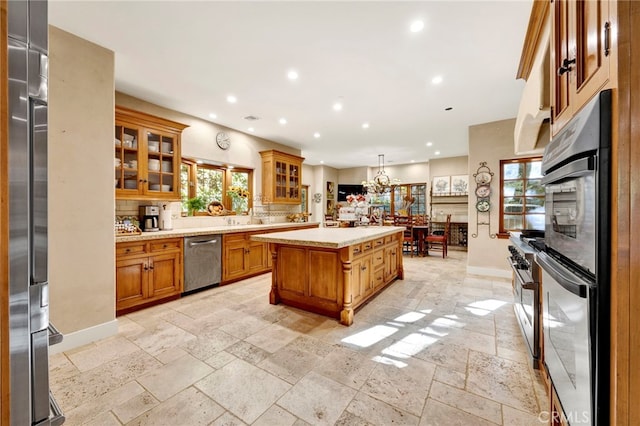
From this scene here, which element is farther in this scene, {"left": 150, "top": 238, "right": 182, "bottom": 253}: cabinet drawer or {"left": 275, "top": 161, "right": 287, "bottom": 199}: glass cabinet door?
{"left": 275, "top": 161, "right": 287, "bottom": 199}: glass cabinet door

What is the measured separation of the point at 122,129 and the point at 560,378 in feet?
14.6

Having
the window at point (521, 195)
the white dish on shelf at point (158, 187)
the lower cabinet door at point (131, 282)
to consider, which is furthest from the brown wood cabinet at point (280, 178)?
the window at point (521, 195)

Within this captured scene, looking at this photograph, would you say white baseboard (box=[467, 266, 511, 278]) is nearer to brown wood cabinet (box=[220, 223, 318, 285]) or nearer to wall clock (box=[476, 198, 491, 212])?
wall clock (box=[476, 198, 491, 212])

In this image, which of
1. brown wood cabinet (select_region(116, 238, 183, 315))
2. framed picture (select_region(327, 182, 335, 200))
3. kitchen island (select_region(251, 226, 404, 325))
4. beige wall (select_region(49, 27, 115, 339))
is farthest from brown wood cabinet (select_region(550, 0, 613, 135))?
framed picture (select_region(327, 182, 335, 200))

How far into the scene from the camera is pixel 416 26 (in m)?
2.24

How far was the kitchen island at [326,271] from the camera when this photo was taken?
274cm

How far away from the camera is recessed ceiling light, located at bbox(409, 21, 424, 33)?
2.21m

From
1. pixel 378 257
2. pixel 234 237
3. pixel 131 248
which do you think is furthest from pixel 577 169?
pixel 234 237

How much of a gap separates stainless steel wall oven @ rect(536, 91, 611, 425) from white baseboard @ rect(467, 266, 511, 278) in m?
4.09

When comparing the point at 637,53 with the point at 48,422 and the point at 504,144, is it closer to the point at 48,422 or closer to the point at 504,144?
the point at 48,422

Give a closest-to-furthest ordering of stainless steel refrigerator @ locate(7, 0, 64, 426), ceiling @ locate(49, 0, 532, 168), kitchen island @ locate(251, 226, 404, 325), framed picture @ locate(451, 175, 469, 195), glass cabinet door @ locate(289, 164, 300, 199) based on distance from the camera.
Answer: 1. stainless steel refrigerator @ locate(7, 0, 64, 426)
2. ceiling @ locate(49, 0, 532, 168)
3. kitchen island @ locate(251, 226, 404, 325)
4. glass cabinet door @ locate(289, 164, 300, 199)
5. framed picture @ locate(451, 175, 469, 195)

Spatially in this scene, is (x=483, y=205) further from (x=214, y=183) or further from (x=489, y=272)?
(x=214, y=183)

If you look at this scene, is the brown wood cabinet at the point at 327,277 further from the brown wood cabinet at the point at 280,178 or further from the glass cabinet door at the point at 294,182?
the glass cabinet door at the point at 294,182

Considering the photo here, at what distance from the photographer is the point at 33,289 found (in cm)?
62
